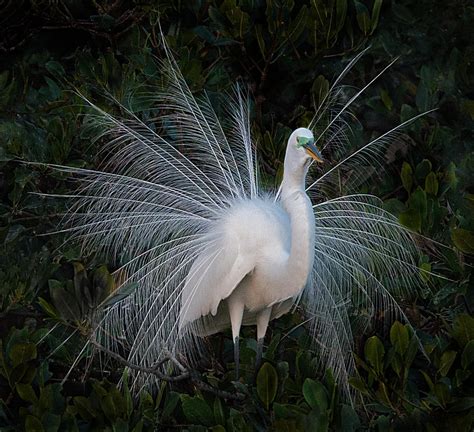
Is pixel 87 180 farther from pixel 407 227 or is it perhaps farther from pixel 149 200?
pixel 407 227

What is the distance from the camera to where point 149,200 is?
4.21 metres

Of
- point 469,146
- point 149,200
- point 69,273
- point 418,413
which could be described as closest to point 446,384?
point 418,413

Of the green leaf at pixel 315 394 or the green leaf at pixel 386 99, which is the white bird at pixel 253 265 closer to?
the green leaf at pixel 386 99

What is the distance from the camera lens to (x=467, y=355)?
3.12 metres

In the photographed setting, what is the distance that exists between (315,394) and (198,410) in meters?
0.35

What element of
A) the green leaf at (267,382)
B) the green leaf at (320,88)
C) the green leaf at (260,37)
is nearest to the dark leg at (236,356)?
the green leaf at (267,382)

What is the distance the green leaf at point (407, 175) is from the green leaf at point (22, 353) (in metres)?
1.28

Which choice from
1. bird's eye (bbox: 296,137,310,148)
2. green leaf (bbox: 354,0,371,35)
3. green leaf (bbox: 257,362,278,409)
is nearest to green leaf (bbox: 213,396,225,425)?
green leaf (bbox: 257,362,278,409)

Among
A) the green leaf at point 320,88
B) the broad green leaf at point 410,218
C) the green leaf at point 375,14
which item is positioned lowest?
the broad green leaf at point 410,218

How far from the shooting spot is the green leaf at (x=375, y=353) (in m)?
3.15

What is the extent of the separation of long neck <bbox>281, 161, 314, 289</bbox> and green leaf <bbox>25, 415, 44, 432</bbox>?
42.4 inches

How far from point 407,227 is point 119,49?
1.39 m

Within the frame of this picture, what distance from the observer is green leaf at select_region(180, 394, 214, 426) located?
3.38 metres

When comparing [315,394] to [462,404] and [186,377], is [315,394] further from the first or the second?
[186,377]
